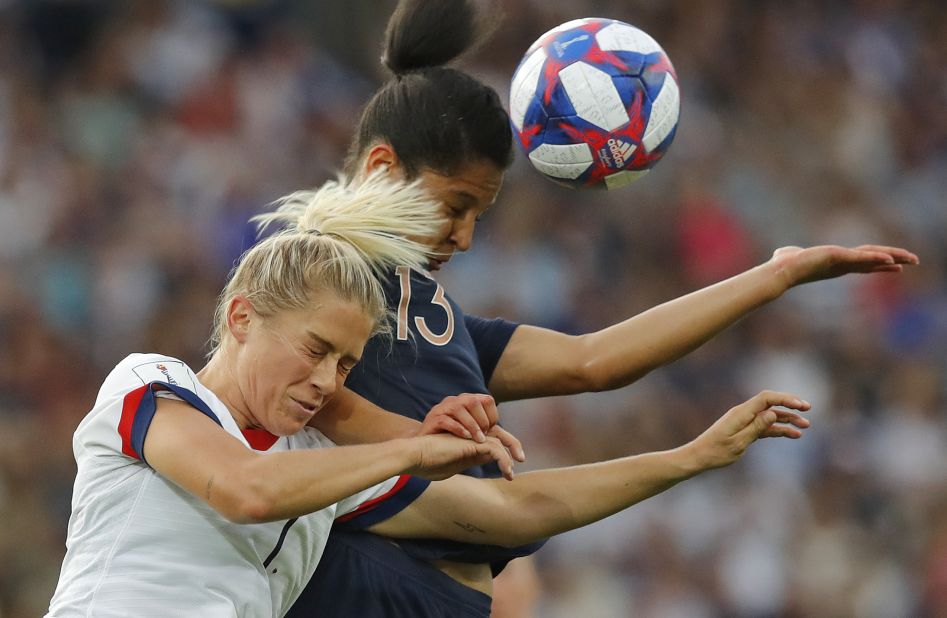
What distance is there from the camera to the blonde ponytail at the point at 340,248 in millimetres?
2729

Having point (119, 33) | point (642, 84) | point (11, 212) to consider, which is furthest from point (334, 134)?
point (642, 84)

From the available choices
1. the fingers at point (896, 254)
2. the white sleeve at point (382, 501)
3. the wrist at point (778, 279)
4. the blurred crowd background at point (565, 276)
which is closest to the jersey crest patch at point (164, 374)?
the white sleeve at point (382, 501)

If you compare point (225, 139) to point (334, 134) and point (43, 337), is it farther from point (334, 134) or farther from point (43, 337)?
point (43, 337)

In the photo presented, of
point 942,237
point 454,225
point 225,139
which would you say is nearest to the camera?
point 454,225

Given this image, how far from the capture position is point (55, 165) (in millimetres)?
7465

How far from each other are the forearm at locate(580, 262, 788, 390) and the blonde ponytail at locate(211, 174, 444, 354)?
61cm

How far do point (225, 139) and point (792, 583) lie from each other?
4074mm

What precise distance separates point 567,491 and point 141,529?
101 centimetres

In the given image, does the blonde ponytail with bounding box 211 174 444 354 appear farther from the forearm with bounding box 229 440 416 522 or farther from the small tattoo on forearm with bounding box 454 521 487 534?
the small tattoo on forearm with bounding box 454 521 487 534

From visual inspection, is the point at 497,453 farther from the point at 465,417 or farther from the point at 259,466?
the point at 259,466

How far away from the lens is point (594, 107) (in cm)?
344

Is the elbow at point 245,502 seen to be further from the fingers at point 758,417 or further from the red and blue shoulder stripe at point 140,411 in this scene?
the fingers at point 758,417

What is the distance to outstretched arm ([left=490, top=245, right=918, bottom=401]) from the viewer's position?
3.44 meters

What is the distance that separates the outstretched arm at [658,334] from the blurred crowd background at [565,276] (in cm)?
360
